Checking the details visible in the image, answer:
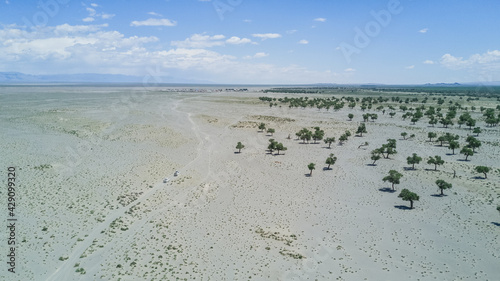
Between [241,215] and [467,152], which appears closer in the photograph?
[241,215]

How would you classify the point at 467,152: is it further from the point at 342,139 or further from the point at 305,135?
the point at 305,135

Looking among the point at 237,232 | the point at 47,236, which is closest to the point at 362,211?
the point at 237,232

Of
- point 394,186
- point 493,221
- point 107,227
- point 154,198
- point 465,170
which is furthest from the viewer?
Result: point 465,170

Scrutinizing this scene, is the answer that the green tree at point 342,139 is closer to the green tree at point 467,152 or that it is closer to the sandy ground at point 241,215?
the sandy ground at point 241,215

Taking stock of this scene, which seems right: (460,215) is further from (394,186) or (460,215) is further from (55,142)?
(55,142)

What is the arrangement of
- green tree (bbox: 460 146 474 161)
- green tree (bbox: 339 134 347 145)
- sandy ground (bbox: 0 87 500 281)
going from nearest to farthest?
sandy ground (bbox: 0 87 500 281) → green tree (bbox: 460 146 474 161) → green tree (bbox: 339 134 347 145)

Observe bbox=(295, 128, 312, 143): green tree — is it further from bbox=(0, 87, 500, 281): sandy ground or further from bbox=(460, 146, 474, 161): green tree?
bbox=(460, 146, 474, 161): green tree

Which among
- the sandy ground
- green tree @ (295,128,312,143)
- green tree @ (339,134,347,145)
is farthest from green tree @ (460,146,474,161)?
green tree @ (295,128,312,143)

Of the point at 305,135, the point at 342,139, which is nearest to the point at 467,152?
the point at 342,139
